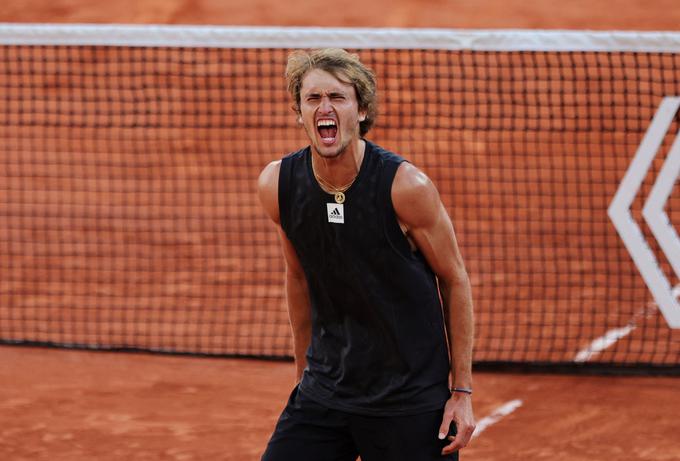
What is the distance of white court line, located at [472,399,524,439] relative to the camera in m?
7.29

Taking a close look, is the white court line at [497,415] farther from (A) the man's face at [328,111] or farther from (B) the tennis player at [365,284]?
(A) the man's face at [328,111]

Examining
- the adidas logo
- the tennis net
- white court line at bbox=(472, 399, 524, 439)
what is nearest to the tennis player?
the adidas logo

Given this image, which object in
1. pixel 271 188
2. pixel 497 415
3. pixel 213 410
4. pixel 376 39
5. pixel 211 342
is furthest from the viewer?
pixel 211 342

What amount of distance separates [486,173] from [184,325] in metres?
4.57

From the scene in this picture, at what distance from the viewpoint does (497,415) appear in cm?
750

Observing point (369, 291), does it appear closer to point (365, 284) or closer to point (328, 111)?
point (365, 284)

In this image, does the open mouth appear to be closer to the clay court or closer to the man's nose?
the man's nose

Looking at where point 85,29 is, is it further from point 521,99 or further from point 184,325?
point 521,99

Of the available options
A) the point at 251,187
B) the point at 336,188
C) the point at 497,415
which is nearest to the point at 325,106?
the point at 336,188

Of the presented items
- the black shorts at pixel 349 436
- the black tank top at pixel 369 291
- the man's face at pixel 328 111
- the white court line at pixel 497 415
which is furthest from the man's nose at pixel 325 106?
the white court line at pixel 497 415

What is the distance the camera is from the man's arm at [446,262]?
3869 mm

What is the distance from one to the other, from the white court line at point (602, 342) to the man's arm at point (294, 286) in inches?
175

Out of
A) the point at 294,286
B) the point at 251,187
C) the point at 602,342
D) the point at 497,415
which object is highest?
the point at 251,187

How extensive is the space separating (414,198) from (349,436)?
0.96 m
